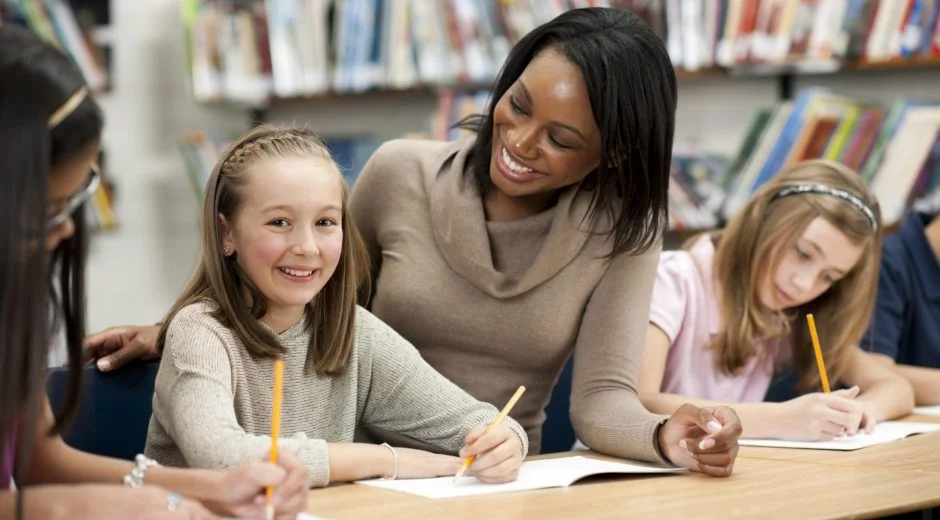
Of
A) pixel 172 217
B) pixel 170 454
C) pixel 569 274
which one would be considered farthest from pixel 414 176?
pixel 172 217

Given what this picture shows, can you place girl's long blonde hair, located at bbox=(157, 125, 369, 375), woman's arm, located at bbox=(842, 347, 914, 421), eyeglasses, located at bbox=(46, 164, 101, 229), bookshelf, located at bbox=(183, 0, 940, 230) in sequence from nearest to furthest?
eyeglasses, located at bbox=(46, 164, 101, 229) < girl's long blonde hair, located at bbox=(157, 125, 369, 375) < woman's arm, located at bbox=(842, 347, 914, 421) < bookshelf, located at bbox=(183, 0, 940, 230)

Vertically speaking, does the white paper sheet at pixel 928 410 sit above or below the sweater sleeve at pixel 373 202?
below

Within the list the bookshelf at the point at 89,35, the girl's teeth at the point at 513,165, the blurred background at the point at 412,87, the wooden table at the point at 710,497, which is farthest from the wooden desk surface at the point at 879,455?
the bookshelf at the point at 89,35

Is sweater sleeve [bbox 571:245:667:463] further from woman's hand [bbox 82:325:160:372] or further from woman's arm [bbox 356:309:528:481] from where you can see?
woman's hand [bbox 82:325:160:372]

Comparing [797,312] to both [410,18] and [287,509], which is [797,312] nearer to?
[287,509]

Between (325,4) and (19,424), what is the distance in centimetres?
274

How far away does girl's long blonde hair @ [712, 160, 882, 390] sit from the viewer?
7.46 feet

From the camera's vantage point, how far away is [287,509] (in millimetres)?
1247

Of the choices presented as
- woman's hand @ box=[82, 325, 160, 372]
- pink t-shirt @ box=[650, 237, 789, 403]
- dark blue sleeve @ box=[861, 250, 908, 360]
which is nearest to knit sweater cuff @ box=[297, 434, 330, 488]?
woman's hand @ box=[82, 325, 160, 372]

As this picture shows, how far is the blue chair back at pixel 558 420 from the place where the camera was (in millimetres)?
2316

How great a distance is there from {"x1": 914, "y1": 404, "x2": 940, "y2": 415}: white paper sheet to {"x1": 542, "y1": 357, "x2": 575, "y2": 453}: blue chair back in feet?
2.27

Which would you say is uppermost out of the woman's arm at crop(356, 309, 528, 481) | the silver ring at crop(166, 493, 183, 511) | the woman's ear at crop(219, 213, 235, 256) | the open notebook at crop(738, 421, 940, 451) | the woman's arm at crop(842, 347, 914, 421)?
the woman's ear at crop(219, 213, 235, 256)

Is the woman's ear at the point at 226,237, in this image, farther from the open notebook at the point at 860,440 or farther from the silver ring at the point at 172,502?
the open notebook at the point at 860,440

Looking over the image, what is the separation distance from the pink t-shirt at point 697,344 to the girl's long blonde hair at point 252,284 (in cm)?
75
